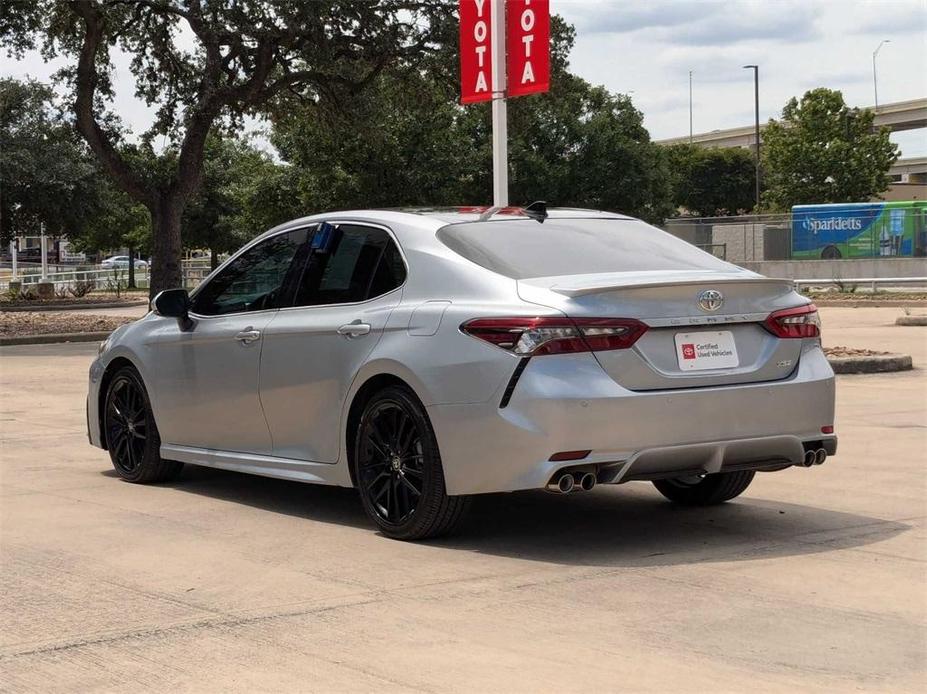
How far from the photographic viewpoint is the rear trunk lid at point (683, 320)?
623 centimetres

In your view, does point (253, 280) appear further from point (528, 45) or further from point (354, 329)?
point (528, 45)

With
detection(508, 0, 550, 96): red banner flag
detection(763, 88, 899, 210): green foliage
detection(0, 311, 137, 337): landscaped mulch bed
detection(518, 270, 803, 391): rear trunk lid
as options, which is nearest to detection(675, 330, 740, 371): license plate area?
detection(518, 270, 803, 391): rear trunk lid

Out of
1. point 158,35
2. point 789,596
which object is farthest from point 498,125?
point 158,35

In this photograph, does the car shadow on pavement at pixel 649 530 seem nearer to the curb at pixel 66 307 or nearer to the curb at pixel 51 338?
the curb at pixel 51 338

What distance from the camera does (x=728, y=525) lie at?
7125 mm

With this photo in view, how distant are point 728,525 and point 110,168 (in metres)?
26.3

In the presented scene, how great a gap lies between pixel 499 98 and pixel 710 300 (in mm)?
8881

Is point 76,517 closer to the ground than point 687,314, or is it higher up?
closer to the ground

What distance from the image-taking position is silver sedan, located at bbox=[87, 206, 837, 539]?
616 centimetres

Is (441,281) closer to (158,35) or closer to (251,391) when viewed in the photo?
(251,391)

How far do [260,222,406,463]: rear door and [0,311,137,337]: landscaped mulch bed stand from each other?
1829cm

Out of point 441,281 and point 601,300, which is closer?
point 601,300

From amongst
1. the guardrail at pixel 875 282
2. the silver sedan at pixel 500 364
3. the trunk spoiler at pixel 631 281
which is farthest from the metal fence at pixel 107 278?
the trunk spoiler at pixel 631 281

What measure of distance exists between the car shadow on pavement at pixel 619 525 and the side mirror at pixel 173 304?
Result: 42.4 inches
